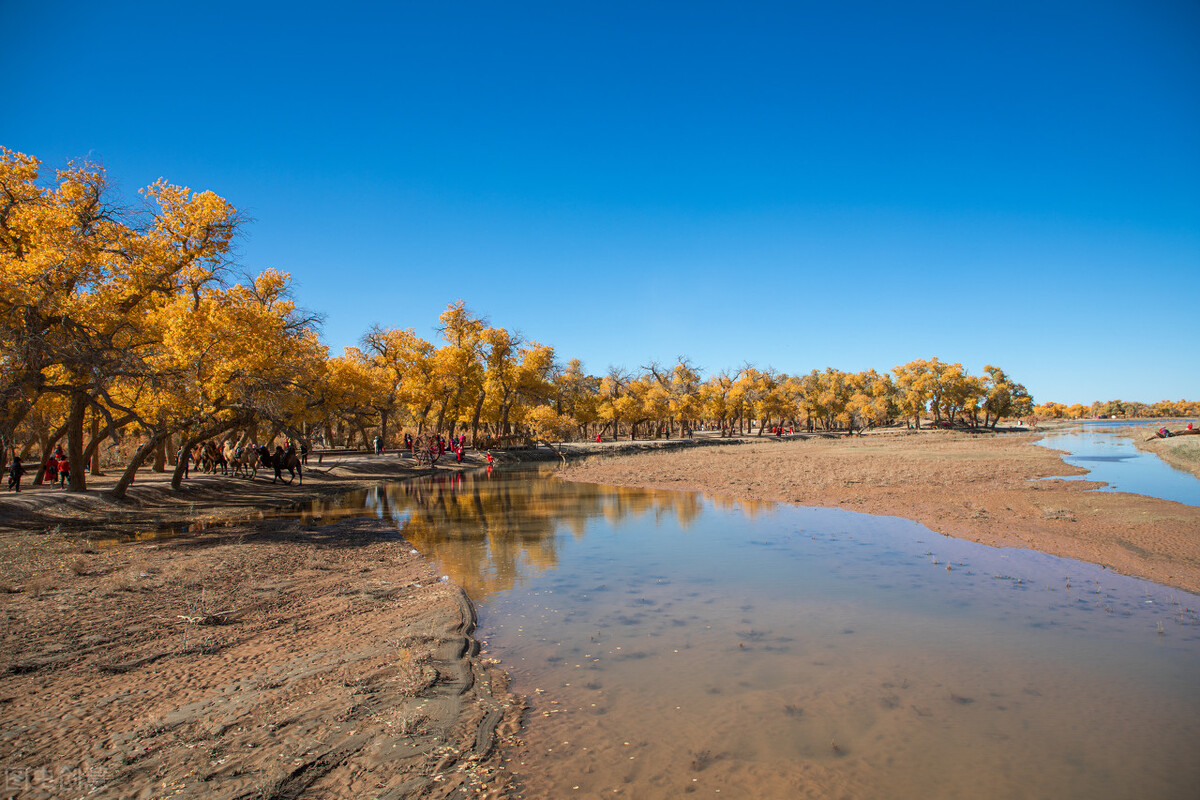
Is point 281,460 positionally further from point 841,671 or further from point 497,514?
point 841,671

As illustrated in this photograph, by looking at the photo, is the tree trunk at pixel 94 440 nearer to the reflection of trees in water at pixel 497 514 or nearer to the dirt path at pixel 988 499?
the reflection of trees in water at pixel 497 514

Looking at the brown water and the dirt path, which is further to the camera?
the dirt path

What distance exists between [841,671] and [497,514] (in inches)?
600

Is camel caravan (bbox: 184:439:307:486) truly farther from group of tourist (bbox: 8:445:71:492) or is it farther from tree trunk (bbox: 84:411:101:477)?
group of tourist (bbox: 8:445:71:492)

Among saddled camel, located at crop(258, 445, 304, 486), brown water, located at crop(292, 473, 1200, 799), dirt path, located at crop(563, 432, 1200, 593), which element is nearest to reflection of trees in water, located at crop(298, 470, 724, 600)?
brown water, located at crop(292, 473, 1200, 799)

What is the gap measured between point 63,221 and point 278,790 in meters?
19.1

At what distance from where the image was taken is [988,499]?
2047cm

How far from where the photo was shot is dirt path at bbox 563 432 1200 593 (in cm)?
1289

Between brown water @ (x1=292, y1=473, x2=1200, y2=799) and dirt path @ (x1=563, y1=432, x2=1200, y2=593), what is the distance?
5.58 feet

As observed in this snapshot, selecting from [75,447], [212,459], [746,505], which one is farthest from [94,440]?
[746,505]

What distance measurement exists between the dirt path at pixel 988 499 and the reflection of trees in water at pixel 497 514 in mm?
4380

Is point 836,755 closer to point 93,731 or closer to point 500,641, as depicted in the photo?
point 500,641

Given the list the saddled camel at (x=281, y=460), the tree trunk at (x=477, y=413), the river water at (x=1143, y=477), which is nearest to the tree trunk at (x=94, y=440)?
the saddled camel at (x=281, y=460)

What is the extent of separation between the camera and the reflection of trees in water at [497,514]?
13.0m
